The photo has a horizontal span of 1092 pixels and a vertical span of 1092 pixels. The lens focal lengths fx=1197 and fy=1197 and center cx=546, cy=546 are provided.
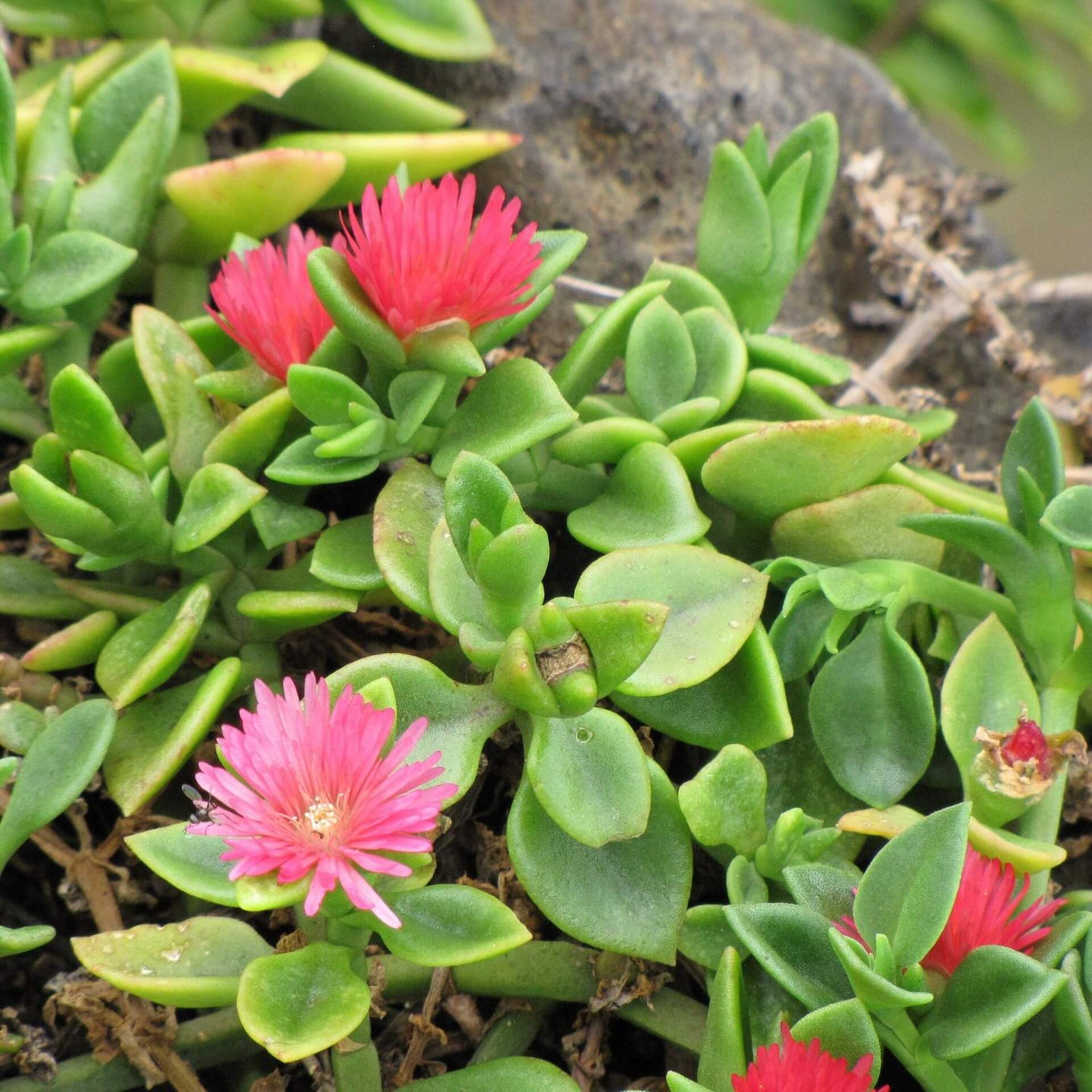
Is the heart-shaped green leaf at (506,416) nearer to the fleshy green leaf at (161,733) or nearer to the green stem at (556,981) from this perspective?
the fleshy green leaf at (161,733)

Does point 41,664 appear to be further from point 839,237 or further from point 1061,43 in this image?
point 1061,43

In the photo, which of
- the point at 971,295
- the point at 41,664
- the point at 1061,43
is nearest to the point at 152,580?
the point at 41,664

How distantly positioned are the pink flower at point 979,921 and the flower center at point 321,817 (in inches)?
11.0

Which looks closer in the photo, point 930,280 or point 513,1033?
point 513,1033

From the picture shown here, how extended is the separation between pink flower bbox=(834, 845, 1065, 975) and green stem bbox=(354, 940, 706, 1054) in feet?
0.43

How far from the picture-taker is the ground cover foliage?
642mm

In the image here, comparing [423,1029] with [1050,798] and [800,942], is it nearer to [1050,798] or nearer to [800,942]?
[800,942]

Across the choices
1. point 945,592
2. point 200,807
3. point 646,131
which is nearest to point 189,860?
point 200,807

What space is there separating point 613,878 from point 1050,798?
293 millimetres

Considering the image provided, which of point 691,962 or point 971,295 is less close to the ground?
point 971,295

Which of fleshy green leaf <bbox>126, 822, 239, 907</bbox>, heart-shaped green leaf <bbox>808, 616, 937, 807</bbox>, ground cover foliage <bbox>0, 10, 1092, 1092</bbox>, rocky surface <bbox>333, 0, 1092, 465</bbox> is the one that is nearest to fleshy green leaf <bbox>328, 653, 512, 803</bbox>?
ground cover foliage <bbox>0, 10, 1092, 1092</bbox>

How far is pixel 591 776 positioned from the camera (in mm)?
691

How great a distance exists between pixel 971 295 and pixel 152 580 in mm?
801

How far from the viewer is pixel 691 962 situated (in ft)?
2.52
